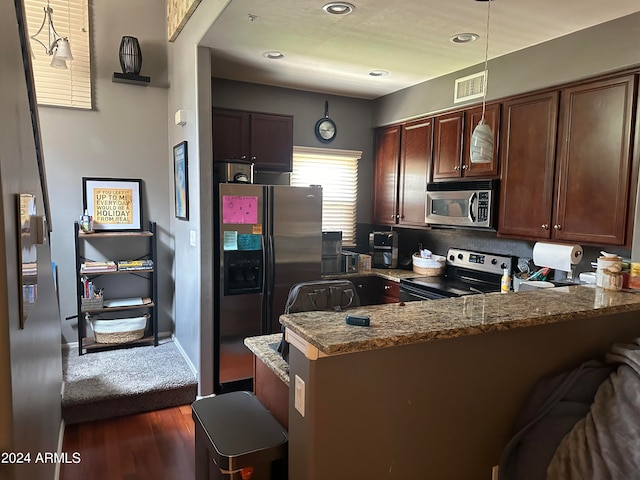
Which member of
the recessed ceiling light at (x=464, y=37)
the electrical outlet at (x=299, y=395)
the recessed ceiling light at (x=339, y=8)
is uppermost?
the recessed ceiling light at (x=339, y=8)

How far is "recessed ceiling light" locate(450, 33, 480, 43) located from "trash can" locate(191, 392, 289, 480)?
2557 millimetres

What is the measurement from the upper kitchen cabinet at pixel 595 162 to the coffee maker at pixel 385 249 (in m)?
1.78

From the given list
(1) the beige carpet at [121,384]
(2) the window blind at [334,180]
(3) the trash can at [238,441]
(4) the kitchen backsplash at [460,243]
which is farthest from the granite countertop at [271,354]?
(2) the window blind at [334,180]

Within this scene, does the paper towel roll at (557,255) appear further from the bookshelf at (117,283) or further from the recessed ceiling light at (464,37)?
the bookshelf at (117,283)

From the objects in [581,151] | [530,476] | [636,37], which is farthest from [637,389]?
[636,37]

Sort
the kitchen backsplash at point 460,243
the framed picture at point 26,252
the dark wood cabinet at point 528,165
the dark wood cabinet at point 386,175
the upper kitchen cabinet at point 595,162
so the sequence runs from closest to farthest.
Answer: the framed picture at point 26,252 < the upper kitchen cabinet at point 595,162 < the dark wood cabinet at point 528,165 < the kitchen backsplash at point 460,243 < the dark wood cabinet at point 386,175

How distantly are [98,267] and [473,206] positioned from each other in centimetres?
323

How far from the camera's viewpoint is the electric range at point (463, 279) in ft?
11.8

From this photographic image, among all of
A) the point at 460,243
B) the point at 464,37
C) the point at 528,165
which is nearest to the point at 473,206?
the point at 528,165

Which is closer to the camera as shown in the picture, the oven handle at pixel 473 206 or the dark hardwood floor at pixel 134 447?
the dark hardwood floor at pixel 134 447

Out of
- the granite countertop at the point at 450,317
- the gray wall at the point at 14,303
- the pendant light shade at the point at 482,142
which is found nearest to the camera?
the gray wall at the point at 14,303

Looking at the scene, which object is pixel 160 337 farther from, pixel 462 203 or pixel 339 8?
pixel 339 8

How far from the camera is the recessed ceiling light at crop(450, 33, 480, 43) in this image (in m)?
2.86

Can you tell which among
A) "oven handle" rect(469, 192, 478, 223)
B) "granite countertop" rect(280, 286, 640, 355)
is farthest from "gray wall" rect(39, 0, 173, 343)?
"granite countertop" rect(280, 286, 640, 355)
